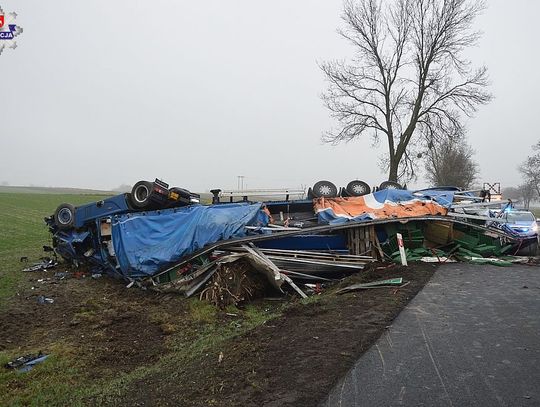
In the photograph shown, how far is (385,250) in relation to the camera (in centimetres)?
1091

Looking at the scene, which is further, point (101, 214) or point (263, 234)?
point (101, 214)

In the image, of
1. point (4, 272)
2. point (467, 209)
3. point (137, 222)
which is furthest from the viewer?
point (467, 209)

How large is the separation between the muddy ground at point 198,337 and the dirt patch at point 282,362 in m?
0.01

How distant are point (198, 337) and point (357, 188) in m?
9.40

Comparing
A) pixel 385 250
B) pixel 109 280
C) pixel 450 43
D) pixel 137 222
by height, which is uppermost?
pixel 450 43

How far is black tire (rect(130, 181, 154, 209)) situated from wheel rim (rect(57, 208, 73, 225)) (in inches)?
84.2

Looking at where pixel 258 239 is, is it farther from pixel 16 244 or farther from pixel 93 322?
pixel 16 244

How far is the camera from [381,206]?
460 inches

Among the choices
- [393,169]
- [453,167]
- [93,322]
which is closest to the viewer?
[93,322]

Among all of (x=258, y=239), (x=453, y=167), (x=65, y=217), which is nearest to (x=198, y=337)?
(x=258, y=239)

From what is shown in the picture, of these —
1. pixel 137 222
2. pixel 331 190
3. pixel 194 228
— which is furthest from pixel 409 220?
pixel 137 222

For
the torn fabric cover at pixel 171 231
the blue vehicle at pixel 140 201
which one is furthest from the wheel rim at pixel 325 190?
the blue vehicle at pixel 140 201

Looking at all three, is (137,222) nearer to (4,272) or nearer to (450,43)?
(4,272)

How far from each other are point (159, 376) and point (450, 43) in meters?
27.1
